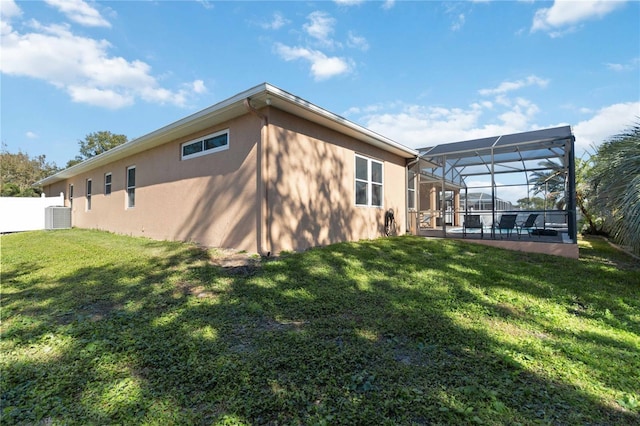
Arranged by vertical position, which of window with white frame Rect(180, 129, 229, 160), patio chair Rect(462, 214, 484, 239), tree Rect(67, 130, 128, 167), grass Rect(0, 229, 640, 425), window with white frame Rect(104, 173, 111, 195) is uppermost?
tree Rect(67, 130, 128, 167)

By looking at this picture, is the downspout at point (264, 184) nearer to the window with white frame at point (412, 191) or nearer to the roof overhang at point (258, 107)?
the roof overhang at point (258, 107)

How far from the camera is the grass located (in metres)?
1.98

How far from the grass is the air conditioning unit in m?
11.1

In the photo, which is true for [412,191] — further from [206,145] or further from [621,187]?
[206,145]

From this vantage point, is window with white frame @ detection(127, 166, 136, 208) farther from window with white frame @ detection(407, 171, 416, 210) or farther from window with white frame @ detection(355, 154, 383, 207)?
window with white frame @ detection(407, 171, 416, 210)

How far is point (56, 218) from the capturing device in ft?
47.7

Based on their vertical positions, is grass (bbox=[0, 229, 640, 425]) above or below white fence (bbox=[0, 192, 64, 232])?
below

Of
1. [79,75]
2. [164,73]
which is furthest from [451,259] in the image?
[79,75]

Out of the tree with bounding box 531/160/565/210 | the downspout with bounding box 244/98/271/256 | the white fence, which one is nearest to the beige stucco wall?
the downspout with bounding box 244/98/271/256

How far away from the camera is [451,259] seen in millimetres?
6527

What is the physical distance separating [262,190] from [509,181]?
11.7m

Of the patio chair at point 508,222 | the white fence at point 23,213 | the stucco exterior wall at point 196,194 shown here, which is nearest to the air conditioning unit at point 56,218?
the white fence at point 23,213

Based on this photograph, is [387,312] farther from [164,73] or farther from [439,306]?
[164,73]

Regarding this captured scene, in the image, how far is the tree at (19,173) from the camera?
2852 centimetres
